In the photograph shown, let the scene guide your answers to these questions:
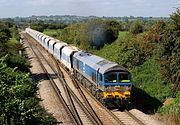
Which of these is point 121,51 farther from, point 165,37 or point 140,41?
point 165,37

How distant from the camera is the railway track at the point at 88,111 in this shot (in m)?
22.9

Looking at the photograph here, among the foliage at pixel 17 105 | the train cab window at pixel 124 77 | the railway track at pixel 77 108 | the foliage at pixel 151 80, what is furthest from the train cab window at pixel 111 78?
the foliage at pixel 17 105

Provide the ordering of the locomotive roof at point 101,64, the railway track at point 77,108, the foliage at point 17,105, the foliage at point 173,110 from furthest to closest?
1. the locomotive roof at point 101,64
2. the railway track at point 77,108
3. the foliage at point 173,110
4. the foliage at point 17,105

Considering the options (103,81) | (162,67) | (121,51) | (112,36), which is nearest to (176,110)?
(103,81)

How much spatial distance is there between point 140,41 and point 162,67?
8.77 m

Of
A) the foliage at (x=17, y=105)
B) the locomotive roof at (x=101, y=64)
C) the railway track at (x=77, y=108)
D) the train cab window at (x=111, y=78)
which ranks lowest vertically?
the railway track at (x=77, y=108)

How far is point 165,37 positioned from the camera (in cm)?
3055

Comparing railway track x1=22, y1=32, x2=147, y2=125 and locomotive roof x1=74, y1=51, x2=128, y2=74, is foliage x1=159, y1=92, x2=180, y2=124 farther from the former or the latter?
locomotive roof x1=74, y1=51, x2=128, y2=74

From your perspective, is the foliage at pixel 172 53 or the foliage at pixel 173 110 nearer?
the foliage at pixel 173 110

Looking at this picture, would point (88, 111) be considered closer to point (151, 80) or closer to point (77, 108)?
point (77, 108)

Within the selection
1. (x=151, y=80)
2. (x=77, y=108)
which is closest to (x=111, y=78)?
(x=77, y=108)

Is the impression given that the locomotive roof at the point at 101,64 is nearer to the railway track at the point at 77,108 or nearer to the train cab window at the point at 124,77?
the train cab window at the point at 124,77

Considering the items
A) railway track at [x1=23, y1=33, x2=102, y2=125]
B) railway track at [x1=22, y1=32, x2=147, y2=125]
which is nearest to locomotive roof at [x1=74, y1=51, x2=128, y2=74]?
railway track at [x1=22, y1=32, x2=147, y2=125]

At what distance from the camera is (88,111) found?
2531cm
